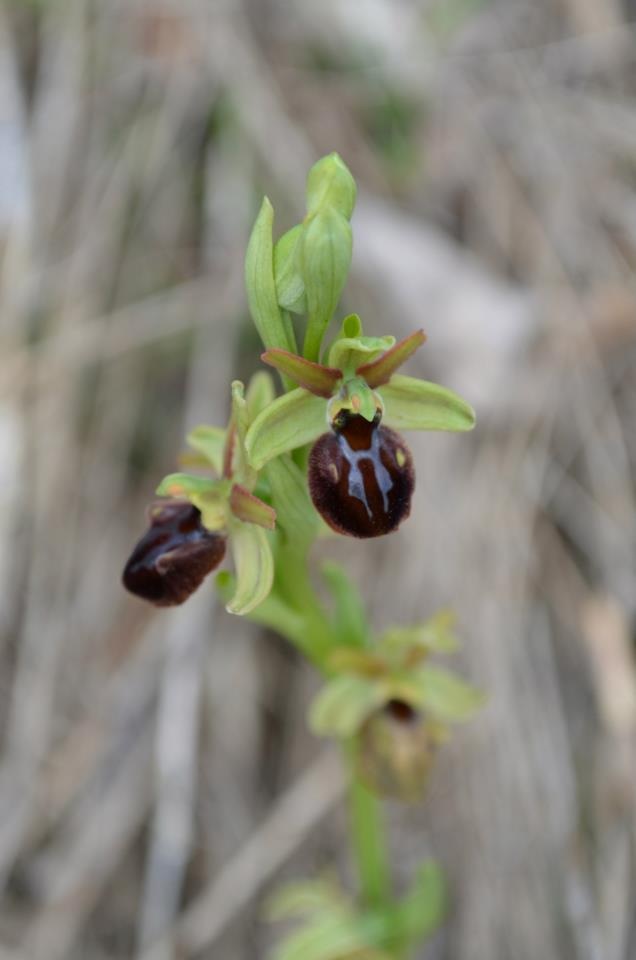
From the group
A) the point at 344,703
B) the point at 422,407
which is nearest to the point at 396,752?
the point at 344,703

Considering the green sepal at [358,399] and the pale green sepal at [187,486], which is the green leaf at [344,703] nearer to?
the pale green sepal at [187,486]

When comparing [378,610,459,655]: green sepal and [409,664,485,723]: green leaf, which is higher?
[378,610,459,655]: green sepal

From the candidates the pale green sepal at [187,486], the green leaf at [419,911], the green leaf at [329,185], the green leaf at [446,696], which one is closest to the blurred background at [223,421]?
the green leaf at [419,911]

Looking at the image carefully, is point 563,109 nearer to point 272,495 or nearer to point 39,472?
point 39,472

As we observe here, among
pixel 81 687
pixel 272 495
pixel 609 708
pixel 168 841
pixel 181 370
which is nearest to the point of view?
pixel 272 495

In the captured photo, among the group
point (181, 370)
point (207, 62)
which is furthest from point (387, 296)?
point (207, 62)

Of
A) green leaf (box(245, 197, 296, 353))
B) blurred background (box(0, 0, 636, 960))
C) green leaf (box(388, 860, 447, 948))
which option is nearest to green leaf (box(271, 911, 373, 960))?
green leaf (box(388, 860, 447, 948))

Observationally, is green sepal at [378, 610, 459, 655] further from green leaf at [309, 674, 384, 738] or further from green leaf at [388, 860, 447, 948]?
green leaf at [388, 860, 447, 948]
